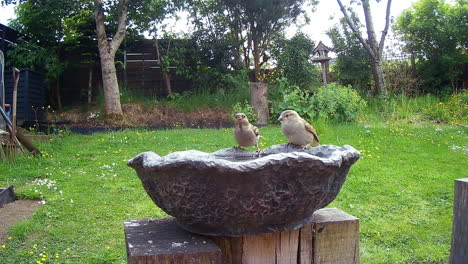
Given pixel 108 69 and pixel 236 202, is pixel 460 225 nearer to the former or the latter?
pixel 236 202

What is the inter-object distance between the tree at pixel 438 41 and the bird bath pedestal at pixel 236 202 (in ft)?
44.8

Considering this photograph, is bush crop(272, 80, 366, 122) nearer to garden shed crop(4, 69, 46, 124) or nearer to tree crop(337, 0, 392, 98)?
tree crop(337, 0, 392, 98)

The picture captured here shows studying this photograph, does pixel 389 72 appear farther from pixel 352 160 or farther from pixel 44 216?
pixel 352 160

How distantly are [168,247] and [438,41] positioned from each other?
14.8 meters

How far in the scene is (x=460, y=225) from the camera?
8.30 feet

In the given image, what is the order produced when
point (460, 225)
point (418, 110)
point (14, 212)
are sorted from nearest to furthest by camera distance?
point (460, 225)
point (14, 212)
point (418, 110)

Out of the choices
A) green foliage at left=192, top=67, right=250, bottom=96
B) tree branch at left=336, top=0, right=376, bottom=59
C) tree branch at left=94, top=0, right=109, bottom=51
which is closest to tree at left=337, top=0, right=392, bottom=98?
tree branch at left=336, top=0, right=376, bottom=59

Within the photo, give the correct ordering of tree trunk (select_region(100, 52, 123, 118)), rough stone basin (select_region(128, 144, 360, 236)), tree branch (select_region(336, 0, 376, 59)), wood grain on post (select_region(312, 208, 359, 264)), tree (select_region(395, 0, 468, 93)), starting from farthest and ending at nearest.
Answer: tree (select_region(395, 0, 468, 93)) < tree branch (select_region(336, 0, 376, 59)) < tree trunk (select_region(100, 52, 123, 118)) < wood grain on post (select_region(312, 208, 359, 264)) < rough stone basin (select_region(128, 144, 360, 236))

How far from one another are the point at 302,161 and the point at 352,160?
1.24 feet

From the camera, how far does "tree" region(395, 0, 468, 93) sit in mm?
14016

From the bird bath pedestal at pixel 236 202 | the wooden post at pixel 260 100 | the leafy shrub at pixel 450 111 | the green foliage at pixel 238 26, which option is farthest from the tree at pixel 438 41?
the bird bath pedestal at pixel 236 202

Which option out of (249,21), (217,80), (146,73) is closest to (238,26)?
(249,21)

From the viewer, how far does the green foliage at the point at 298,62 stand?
41.8ft

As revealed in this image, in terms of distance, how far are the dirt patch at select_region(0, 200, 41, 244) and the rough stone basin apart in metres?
2.87
